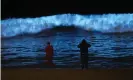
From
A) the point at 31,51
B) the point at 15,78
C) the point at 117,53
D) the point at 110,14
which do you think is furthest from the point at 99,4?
the point at 15,78

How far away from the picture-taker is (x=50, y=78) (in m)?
4.37

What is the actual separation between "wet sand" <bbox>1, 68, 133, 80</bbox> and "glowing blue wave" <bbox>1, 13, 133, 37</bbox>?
0.43 m

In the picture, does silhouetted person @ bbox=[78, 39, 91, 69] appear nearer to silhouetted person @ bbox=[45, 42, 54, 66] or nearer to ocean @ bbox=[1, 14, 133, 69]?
ocean @ bbox=[1, 14, 133, 69]

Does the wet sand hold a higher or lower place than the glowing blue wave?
lower

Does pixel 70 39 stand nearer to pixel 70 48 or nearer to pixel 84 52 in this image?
pixel 70 48

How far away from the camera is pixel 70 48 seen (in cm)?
432

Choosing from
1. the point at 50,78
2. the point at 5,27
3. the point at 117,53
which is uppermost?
the point at 5,27

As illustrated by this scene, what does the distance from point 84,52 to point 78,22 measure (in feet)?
1.10

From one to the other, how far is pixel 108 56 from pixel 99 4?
0.57m

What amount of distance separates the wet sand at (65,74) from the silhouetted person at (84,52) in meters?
0.08

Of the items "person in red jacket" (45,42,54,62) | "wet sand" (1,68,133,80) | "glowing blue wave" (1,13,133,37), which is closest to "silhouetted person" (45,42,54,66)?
"person in red jacket" (45,42,54,62)

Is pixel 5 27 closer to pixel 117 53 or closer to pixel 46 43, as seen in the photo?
pixel 46 43

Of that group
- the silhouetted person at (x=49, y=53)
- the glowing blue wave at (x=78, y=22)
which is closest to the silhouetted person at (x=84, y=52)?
the glowing blue wave at (x=78, y=22)

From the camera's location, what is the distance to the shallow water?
4.30 metres
